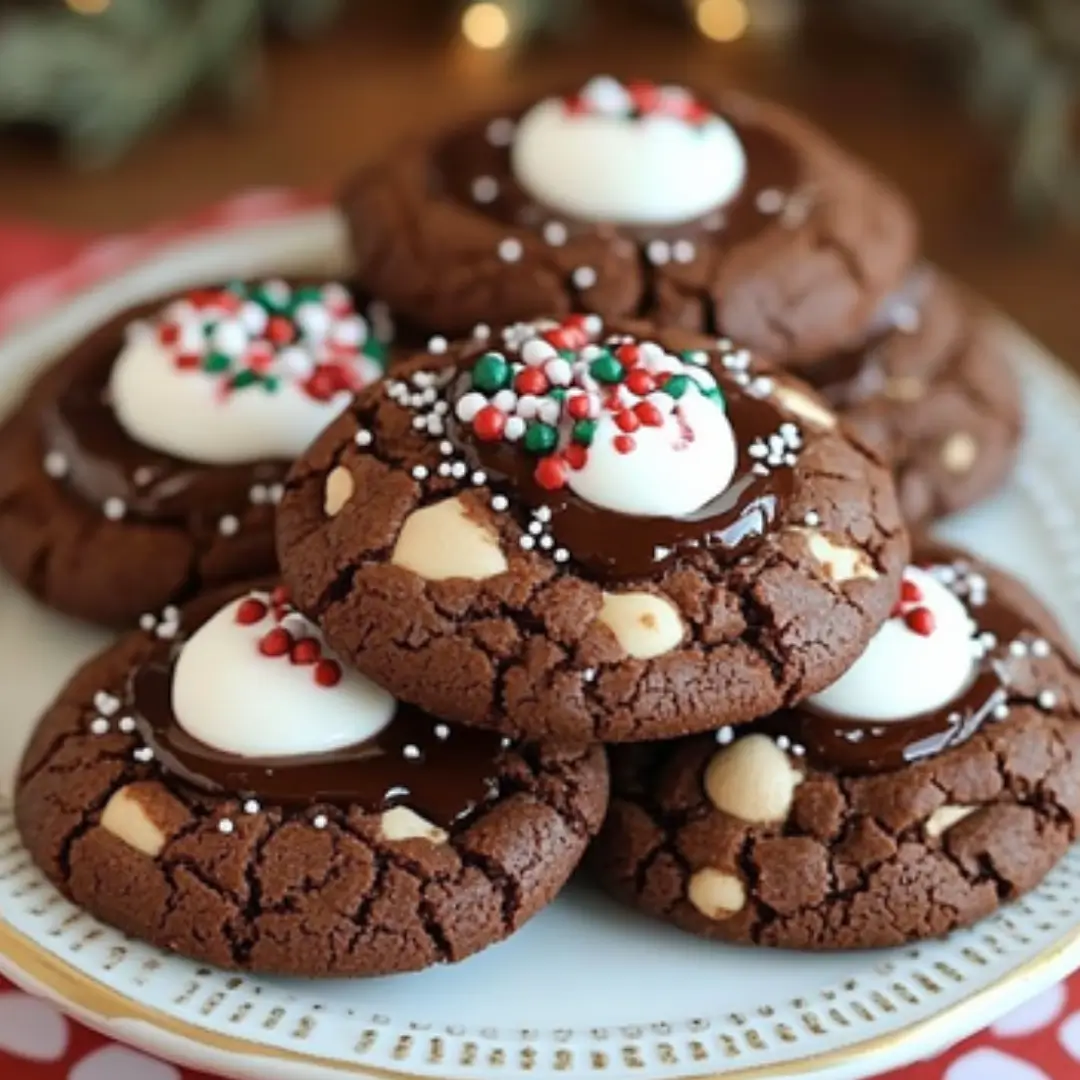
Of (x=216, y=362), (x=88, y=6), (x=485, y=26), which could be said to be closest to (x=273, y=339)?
(x=216, y=362)

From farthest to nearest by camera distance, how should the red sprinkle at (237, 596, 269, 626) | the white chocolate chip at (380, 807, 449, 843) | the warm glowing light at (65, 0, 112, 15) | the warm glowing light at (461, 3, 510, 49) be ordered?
1. the warm glowing light at (461, 3, 510, 49)
2. the warm glowing light at (65, 0, 112, 15)
3. the red sprinkle at (237, 596, 269, 626)
4. the white chocolate chip at (380, 807, 449, 843)

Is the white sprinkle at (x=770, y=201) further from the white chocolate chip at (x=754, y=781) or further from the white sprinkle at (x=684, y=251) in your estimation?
the white chocolate chip at (x=754, y=781)

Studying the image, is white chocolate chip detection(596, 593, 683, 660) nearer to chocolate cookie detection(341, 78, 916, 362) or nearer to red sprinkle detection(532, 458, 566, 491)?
red sprinkle detection(532, 458, 566, 491)

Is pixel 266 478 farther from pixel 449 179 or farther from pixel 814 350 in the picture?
pixel 814 350

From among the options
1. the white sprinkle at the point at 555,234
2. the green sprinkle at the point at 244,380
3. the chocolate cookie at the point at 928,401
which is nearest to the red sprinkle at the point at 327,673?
the green sprinkle at the point at 244,380

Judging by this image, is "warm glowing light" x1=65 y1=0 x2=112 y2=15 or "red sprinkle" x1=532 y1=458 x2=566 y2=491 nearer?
"red sprinkle" x1=532 y1=458 x2=566 y2=491

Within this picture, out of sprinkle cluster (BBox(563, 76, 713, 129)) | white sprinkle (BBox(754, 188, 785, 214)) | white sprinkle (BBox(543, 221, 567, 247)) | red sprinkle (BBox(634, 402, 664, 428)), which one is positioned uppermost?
red sprinkle (BBox(634, 402, 664, 428))

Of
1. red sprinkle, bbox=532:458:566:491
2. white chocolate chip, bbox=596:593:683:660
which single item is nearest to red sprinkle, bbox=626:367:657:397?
red sprinkle, bbox=532:458:566:491

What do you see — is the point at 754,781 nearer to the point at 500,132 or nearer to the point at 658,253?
the point at 658,253
